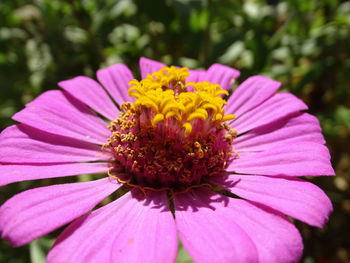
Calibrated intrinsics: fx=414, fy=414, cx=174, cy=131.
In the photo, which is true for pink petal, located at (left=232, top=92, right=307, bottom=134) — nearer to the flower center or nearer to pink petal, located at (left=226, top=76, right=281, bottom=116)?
pink petal, located at (left=226, top=76, right=281, bottom=116)

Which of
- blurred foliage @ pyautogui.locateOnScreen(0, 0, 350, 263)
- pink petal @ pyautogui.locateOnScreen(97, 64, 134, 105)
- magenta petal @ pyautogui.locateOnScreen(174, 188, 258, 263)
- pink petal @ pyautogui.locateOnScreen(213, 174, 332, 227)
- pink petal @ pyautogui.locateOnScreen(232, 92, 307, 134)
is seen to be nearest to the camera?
magenta petal @ pyautogui.locateOnScreen(174, 188, 258, 263)

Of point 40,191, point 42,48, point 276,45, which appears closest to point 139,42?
point 42,48

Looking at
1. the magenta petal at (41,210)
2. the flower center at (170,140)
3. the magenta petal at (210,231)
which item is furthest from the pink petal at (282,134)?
the magenta petal at (41,210)

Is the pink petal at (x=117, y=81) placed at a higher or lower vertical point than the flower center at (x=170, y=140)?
higher

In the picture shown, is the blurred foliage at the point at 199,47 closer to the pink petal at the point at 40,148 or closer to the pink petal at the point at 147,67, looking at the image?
the pink petal at the point at 147,67

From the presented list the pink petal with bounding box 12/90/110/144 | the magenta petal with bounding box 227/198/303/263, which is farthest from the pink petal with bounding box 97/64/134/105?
the magenta petal with bounding box 227/198/303/263
